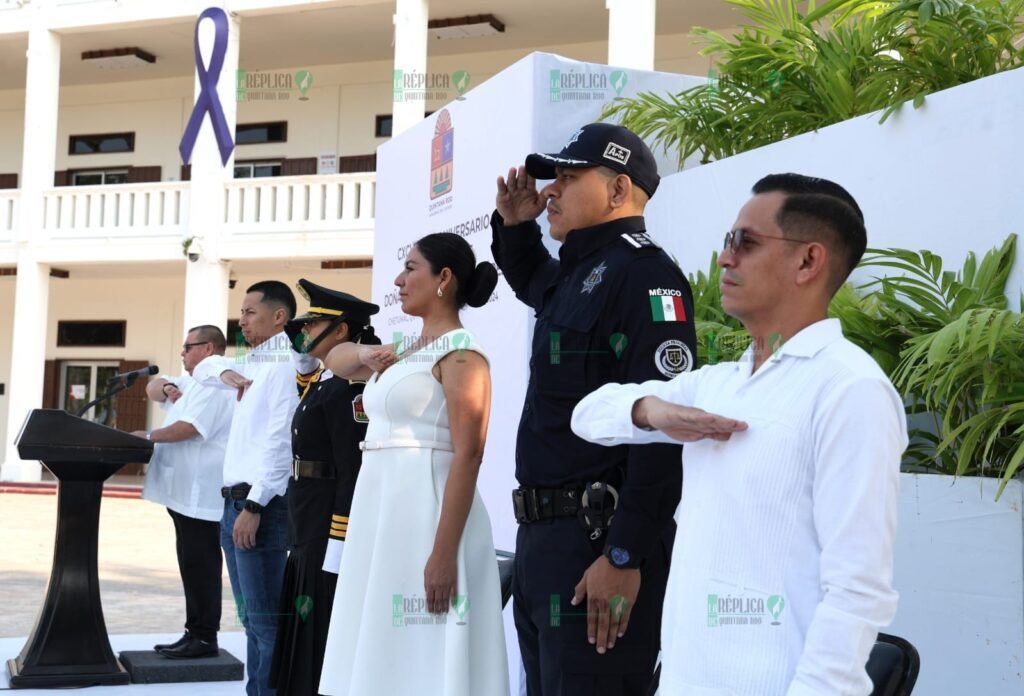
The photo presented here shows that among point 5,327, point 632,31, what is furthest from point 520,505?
point 5,327

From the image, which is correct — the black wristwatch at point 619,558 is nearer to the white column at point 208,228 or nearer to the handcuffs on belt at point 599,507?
the handcuffs on belt at point 599,507

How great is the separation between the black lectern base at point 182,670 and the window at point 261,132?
51.1ft

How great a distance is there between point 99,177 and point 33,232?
3521 millimetres

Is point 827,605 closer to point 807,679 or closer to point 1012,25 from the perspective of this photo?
point 807,679

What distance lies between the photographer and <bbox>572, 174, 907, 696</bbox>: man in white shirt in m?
1.46

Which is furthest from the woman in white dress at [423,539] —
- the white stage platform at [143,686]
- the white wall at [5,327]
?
the white wall at [5,327]

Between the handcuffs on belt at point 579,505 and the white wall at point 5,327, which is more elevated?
the white wall at point 5,327

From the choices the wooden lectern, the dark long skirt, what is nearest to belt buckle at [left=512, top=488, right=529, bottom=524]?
the dark long skirt

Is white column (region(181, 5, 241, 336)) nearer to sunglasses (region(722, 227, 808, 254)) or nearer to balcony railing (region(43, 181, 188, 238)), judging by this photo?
balcony railing (region(43, 181, 188, 238))

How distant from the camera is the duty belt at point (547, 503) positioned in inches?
91.4

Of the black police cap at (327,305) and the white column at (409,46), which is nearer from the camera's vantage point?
the black police cap at (327,305)

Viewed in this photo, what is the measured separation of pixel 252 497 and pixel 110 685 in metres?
1.49

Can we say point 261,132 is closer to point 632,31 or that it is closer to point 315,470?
point 632,31

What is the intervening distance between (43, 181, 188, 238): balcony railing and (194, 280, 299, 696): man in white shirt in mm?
13191
